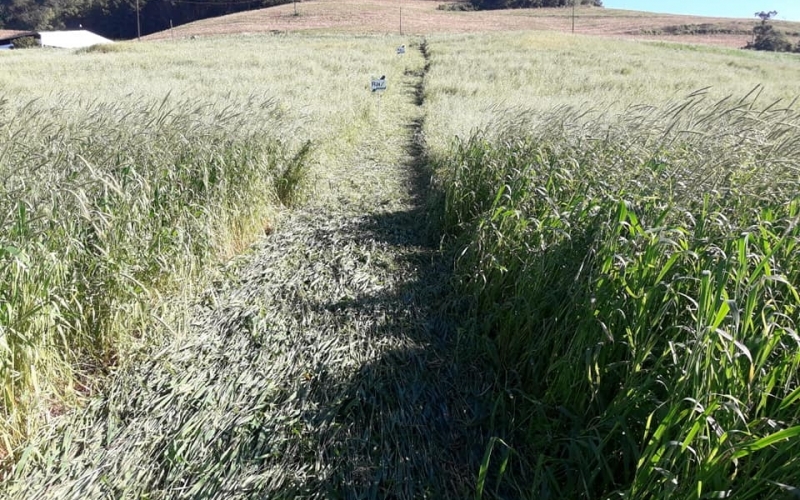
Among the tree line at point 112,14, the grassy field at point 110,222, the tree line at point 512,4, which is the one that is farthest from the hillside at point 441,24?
the grassy field at point 110,222

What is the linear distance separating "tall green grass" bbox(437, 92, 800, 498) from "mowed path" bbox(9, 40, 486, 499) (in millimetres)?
329

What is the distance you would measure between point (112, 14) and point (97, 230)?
88.1 metres

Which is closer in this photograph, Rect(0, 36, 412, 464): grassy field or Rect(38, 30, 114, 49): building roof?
Rect(0, 36, 412, 464): grassy field

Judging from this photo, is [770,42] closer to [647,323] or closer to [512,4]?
[512,4]

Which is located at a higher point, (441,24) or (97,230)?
(441,24)

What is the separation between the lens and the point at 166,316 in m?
2.80

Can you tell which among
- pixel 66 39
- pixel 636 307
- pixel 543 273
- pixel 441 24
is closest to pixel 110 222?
pixel 543 273

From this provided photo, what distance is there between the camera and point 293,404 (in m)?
2.32

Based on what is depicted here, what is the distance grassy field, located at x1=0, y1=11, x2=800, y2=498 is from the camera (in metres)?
1.39

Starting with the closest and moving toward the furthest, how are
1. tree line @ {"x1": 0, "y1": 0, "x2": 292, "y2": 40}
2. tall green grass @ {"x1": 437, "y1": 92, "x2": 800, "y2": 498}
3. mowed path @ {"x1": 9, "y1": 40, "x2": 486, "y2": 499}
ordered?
tall green grass @ {"x1": 437, "y1": 92, "x2": 800, "y2": 498} → mowed path @ {"x1": 9, "y1": 40, "x2": 486, "y2": 499} → tree line @ {"x1": 0, "y1": 0, "x2": 292, "y2": 40}

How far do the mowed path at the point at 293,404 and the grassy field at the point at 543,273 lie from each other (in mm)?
86

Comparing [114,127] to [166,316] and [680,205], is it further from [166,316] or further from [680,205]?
[680,205]

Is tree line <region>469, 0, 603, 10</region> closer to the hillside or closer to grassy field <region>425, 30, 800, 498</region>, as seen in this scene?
the hillside

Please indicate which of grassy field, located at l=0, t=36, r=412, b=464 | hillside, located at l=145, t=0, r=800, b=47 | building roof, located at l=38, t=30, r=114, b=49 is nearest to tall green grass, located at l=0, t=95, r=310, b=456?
grassy field, located at l=0, t=36, r=412, b=464
